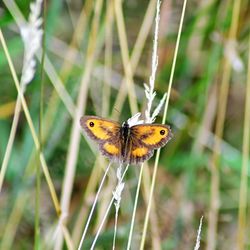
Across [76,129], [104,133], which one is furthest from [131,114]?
[104,133]

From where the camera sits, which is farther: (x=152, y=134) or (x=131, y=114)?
(x=131, y=114)

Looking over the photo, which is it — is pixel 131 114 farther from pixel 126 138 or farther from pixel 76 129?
pixel 126 138

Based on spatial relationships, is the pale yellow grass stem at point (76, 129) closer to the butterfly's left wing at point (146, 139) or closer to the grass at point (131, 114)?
the grass at point (131, 114)

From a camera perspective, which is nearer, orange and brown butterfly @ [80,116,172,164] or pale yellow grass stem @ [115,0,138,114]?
orange and brown butterfly @ [80,116,172,164]

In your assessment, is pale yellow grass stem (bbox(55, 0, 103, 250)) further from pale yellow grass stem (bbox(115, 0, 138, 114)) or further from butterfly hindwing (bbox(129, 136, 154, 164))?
butterfly hindwing (bbox(129, 136, 154, 164))

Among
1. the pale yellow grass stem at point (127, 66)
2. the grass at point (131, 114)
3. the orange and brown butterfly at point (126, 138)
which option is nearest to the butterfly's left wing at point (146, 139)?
the orange and brown butterfly at point (126, 138)

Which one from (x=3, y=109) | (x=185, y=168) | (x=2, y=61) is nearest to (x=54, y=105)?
(x=2, y=61)

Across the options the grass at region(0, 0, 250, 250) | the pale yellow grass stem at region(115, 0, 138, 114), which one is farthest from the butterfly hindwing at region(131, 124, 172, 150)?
the grass at region(0, 0, 250, 250)

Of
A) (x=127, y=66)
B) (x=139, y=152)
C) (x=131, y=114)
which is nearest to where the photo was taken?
(x=139, y=152)
